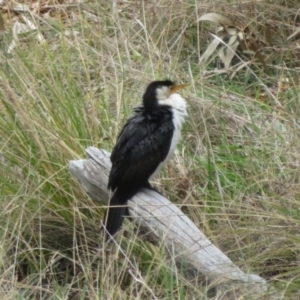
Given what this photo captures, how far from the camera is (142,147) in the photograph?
4.25m

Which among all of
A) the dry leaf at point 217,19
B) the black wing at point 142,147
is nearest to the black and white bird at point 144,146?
the black wing at point 142,147

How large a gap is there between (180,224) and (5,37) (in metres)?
2.11

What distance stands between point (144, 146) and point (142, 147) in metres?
0.01

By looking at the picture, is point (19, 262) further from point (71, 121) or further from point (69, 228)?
point (71, 121)

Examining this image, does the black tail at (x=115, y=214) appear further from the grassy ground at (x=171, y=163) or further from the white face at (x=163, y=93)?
the white face at (x=163, y=93)

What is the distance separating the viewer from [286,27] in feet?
20.2

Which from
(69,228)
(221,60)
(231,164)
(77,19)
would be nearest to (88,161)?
(69,228)

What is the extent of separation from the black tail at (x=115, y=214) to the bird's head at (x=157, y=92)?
49cm

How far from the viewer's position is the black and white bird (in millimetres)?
4113

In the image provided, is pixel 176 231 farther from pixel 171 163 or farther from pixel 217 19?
pixel 217 19

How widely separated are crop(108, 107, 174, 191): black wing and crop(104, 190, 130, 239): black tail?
56 mm

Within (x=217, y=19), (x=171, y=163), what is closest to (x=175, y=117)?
(x=171, y=163)

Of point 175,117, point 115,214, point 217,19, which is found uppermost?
point 175,117

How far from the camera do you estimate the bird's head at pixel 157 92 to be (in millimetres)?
4406
